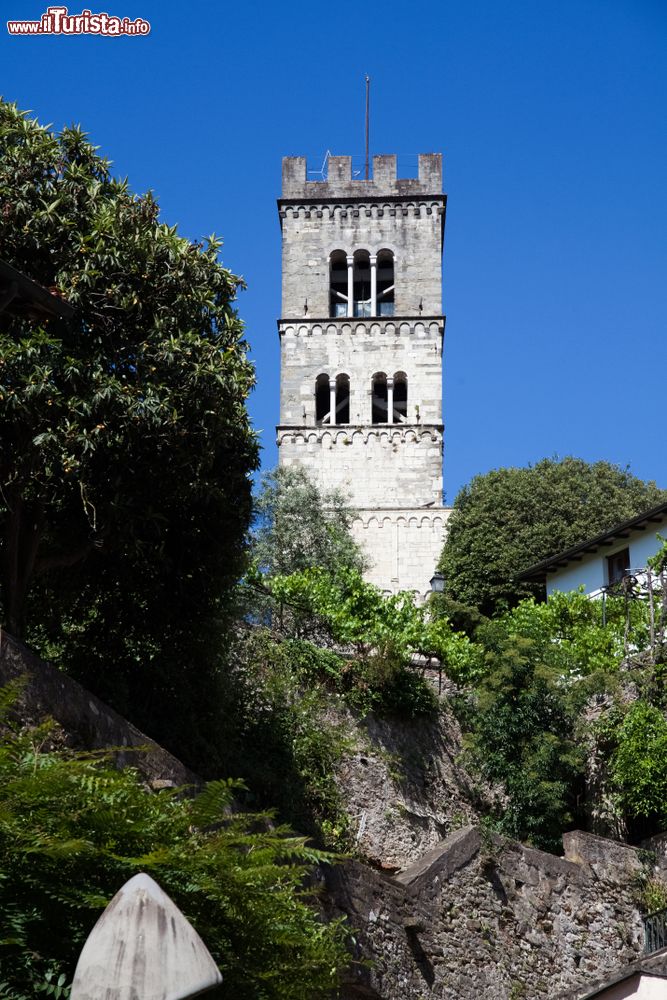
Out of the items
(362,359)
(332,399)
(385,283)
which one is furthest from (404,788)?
(385,283)

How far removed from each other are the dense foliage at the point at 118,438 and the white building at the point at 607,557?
46.5 ft

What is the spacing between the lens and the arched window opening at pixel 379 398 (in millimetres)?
55625

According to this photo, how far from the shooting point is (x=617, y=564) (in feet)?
101

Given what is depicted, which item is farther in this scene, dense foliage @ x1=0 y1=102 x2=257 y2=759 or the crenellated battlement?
the crenellated battlement

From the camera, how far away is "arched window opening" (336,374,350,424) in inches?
2186

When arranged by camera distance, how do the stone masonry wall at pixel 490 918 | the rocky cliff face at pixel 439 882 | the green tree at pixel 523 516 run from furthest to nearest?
the green tree at pixel 523 516, the stone masonry wall at pixel 490 918, the rocky cliff face at pixel 439 882

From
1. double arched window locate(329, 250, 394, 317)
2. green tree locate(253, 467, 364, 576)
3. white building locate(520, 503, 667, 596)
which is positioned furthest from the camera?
double arched window locate(329, 250, 394, 317)

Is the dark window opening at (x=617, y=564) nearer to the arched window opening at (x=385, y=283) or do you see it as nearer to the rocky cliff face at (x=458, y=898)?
the rocky cliff face at (x=458, y=898)

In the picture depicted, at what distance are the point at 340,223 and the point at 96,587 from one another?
4468 centimetres

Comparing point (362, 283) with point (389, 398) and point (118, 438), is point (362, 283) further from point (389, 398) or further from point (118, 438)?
point (118, 438)

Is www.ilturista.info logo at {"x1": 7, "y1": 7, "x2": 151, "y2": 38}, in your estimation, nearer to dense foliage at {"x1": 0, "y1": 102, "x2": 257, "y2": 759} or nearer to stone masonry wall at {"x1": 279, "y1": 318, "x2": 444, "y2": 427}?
dense foliage at {"x1": 0, "y1": 102, "x2": 257, "y2": 759}

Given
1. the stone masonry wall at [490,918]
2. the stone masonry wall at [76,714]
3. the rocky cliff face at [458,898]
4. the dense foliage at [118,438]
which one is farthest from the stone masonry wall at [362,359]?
the stone masonry wall at [76,714]

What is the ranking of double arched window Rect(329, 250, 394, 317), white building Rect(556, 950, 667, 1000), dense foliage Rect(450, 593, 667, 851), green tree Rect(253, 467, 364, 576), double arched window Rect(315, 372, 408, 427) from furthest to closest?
double arched window Rect(329, 250, 394, 317), double arched window Rect(315, 372, 408, 427), green tree Rect(253, 467, 364, 576), dense foliage Rect(450, 593, 667, 851), white building Rect(556, 950, 667, 1000)

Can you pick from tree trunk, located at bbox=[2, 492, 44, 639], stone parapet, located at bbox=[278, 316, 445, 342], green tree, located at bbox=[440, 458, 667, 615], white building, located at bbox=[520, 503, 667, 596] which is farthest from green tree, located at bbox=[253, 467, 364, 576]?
tree trunk, located at bbox=[2, 492, 44, 639]
